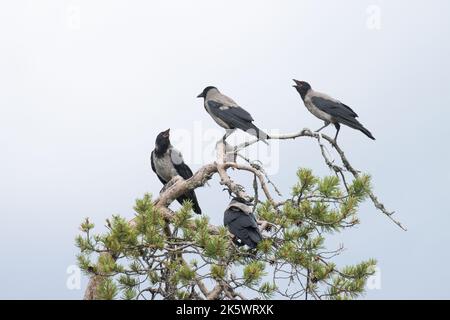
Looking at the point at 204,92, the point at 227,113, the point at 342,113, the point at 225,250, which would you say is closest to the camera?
the point at 225,250

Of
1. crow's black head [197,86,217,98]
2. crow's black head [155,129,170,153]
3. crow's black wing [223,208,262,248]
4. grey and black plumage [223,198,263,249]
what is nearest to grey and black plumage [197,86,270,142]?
crow's black head [197,86,217,98]

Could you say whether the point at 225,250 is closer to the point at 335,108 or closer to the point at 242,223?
the point at 242,223

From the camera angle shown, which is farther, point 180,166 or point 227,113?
point 180,166

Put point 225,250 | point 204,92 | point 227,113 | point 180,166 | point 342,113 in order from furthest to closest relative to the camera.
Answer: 1. point 204,92
2. point 180,166
3. point 342,113
4. point 227,113
5. point 225,250

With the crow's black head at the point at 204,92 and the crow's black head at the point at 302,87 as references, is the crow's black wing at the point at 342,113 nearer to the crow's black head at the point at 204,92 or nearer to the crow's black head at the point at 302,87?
the crow's black head at the point at 302,87

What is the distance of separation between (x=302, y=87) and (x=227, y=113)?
1.58 m

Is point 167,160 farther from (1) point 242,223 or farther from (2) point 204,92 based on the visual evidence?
(1) point 242,223

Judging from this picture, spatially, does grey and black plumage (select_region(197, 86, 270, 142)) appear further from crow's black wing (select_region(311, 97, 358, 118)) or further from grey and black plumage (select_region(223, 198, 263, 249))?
grey and black plumage (select_region(223, 198, 263, 249))

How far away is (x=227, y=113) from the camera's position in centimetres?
1009

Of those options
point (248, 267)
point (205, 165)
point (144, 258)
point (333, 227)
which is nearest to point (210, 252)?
point (248, 267)

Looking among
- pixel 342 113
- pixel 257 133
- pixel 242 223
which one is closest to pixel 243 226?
pixel 242 223

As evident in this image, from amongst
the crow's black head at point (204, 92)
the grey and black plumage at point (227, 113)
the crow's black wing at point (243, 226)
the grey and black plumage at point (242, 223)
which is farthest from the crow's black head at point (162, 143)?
the crow's black wing at point (243, 226)

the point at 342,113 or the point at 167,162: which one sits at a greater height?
the point at 342,113
